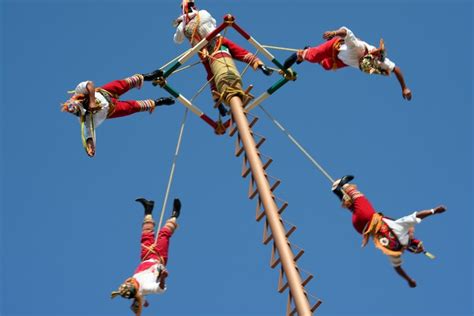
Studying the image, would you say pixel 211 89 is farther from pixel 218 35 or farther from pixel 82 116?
pixel 82 116

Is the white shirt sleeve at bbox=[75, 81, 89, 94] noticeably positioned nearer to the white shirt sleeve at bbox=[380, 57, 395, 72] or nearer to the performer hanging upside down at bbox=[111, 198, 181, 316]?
the performer hanging upside down at bbox=[111, 198, 181, 316]

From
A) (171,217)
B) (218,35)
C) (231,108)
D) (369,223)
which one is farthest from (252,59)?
(369,223)

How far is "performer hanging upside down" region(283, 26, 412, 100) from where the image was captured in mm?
13758

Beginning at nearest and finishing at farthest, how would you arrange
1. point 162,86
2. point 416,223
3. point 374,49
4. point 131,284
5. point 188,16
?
point 416,223 → point 131,284 → point 374,49 → point 162,86 → point 188,16

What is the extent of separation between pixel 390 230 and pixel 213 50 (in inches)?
180

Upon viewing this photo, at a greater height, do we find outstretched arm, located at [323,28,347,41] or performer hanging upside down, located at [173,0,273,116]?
performer hanging upside down, located at [173,0,273,116]

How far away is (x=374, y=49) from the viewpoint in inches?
545

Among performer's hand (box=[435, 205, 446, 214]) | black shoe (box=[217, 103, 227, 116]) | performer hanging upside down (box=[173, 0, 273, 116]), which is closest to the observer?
performer's hand (box=[435, 205, 446, 214])

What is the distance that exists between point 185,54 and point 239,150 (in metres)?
2.32

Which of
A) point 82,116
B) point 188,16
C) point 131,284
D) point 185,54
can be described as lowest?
point 131,284

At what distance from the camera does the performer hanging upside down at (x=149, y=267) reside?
42.2 ft

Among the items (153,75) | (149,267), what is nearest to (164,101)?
(153,75)

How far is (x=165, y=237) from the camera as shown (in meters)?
13.7

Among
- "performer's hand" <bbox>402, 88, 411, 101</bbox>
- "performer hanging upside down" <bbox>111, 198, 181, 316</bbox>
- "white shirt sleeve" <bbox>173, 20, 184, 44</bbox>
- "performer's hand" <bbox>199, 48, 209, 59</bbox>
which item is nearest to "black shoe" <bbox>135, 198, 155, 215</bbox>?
"performer hanging upside down" <bbox>111, 198, 181, 316</bbox>
